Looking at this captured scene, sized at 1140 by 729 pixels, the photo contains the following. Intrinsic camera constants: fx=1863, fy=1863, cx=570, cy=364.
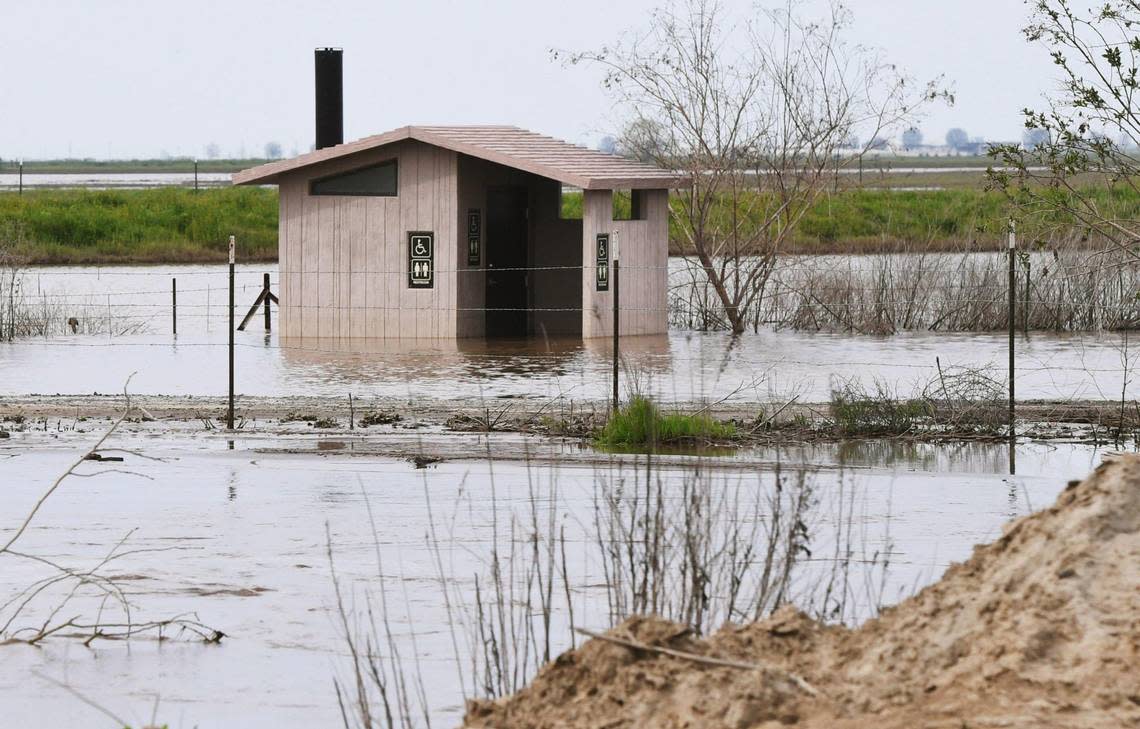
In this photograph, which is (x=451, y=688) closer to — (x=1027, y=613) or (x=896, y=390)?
(x=1027, y=613)

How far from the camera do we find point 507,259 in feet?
97.6

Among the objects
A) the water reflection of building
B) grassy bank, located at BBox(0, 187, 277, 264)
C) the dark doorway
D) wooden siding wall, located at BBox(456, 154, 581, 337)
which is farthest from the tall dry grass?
grassy bank, located at BBox(0, 187, 277, 264)

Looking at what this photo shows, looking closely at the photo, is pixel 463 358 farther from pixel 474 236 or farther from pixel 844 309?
pixel 844 309

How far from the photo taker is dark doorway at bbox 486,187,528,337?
2933 centimetres

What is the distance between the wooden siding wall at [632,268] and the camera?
27422 millimetres

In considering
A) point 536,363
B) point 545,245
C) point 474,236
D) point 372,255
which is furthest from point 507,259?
point 536,363

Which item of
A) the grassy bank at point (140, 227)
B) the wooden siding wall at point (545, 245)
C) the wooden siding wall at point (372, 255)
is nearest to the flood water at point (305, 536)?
the wooden siding wall at point (372, 255)

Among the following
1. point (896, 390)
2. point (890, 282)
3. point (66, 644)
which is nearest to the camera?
point (66, 644)

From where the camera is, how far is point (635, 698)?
6.14 metres

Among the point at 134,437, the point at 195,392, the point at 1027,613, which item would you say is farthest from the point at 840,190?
the point at 1027,613

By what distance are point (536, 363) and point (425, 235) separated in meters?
4.52

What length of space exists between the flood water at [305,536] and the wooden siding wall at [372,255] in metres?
10.9

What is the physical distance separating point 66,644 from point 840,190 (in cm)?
2274

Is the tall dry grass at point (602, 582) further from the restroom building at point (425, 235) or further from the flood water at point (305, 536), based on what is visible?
the restroom building at point (425, 235)
